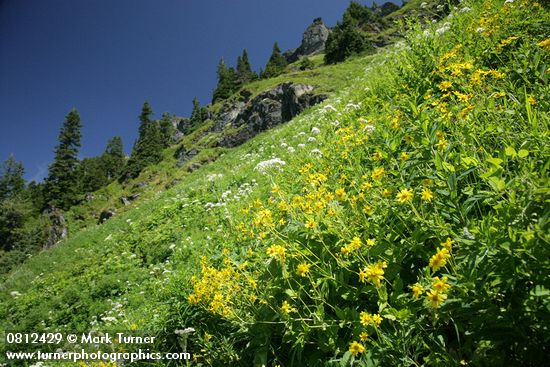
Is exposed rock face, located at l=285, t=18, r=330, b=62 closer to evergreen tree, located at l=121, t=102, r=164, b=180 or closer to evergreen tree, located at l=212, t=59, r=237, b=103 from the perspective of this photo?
evergreen tree, located at l=212, t=59, r=237, b=103

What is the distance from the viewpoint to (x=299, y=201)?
10.4 ft

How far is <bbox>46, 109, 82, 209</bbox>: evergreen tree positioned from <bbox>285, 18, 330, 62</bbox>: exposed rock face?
89921 mm

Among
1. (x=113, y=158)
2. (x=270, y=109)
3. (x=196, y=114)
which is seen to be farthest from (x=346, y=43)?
(x=113, y=158)

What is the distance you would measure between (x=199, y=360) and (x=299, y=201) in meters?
2.13

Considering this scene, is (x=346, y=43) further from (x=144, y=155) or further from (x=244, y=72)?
(x=244, y=72)

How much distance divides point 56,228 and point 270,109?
1409 inches

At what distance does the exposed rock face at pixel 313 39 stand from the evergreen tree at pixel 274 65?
168 feet

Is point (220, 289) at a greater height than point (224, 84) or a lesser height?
lesser

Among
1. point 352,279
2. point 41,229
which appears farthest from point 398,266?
point 41,229

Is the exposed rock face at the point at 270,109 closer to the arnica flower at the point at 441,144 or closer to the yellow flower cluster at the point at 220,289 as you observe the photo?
the yellow flower cluster at the point at 220,289

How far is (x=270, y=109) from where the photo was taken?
3597cm

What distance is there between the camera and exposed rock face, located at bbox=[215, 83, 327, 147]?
2886 cm

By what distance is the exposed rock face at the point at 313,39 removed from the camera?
404 ft

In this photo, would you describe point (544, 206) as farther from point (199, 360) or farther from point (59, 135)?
point (59, 135)
